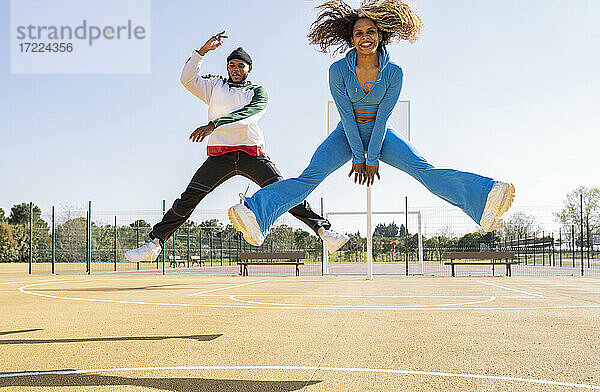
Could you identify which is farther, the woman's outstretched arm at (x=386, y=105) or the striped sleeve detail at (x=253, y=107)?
the striped sleeve detail at (x=253, y=107)

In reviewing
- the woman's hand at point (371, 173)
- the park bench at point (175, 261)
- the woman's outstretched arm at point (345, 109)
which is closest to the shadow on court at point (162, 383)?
the woman's hand at point (371, 173)

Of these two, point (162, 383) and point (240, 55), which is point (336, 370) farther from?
point (240, 55)

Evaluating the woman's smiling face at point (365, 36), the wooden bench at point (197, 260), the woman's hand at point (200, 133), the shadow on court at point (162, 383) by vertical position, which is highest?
the woman's smiling face at point (365, 36)

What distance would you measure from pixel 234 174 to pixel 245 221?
1480mm

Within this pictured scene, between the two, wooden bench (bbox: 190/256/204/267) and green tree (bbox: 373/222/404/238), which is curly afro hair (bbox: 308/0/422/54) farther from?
wooden bench (bbox: 190/256/204/267)

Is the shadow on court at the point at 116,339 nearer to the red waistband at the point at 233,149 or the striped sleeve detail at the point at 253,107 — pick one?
the red waistband at the point at 233,149

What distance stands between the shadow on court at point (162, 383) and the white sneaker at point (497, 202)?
5.04ft

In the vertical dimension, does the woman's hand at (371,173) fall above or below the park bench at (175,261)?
above

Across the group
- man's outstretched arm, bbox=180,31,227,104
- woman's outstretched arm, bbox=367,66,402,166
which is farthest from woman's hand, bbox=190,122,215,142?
man's outstretched arm, bbox=180,31,227,104

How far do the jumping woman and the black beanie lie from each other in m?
1.34

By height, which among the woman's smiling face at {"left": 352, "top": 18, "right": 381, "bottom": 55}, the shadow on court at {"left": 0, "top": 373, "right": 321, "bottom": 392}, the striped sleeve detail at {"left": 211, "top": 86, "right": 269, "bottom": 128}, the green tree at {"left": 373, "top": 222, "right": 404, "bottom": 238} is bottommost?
the shadow on court at {"left": 0, "top": 373, "right": 321, "bottom": 392}

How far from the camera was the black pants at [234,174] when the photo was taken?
494cm

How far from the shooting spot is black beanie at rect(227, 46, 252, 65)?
5426mm

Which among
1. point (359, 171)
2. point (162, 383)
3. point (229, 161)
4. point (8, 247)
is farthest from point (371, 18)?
point (8, 247)
